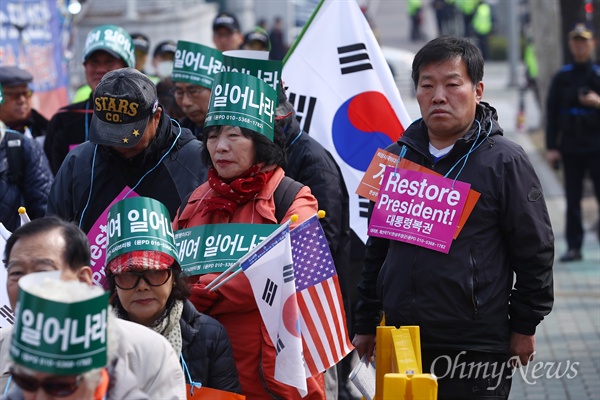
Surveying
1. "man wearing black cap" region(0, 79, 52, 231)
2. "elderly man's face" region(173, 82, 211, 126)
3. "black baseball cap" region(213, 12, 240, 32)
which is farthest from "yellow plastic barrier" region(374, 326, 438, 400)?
"black baseball cap" region(213, 12, 240, 32)

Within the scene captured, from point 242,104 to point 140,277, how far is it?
121cm

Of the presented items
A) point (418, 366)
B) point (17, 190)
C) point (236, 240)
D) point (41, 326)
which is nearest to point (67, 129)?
point (17, 190)

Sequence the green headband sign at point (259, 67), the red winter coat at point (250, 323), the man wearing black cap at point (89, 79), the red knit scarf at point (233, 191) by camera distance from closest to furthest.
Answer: the red winter coat at point (250, 323) < the red knit scarf at point (233, 191) < the green headband sign at point (259, 67) < the man wearing black cap at point (89, 79)

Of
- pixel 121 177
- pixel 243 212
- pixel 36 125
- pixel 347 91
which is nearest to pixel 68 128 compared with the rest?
pixel 36 125

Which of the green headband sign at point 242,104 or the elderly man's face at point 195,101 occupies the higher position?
the green headband sign at point 242,104

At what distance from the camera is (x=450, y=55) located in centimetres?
543

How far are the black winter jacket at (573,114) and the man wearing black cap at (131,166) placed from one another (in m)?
7.06

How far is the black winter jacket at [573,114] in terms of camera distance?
488 inches

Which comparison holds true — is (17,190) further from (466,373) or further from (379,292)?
(466,373)

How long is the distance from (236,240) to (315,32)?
303 centimetres

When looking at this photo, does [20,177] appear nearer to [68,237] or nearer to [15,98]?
[15,98]

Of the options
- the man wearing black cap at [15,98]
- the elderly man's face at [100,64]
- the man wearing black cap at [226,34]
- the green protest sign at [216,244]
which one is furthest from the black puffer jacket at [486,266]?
the man wearing black cap at [226,34]

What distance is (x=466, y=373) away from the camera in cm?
528

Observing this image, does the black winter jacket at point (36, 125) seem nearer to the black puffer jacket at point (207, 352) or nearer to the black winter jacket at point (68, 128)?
the black winter jacket at point (68, 128)
